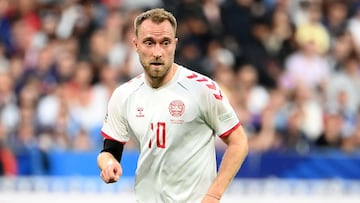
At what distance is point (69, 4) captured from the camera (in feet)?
50.0

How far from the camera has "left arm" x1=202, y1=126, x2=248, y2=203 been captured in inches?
252

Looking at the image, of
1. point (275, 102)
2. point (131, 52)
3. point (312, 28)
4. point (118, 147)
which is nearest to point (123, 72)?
point (131, 52)

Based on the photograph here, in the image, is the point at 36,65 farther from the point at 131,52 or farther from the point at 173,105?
the point at 173,105

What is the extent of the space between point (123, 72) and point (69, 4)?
2.13 metres

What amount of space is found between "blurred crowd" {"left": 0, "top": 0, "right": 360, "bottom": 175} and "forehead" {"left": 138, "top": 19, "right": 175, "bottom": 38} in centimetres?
557

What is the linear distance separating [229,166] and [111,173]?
72 cm

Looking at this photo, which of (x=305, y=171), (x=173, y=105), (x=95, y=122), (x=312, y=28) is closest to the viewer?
(x=173, y=105)

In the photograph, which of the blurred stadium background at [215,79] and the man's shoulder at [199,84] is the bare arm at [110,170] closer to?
the man's shoulder at [199,84]

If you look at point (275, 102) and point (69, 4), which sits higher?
point (69, 4)

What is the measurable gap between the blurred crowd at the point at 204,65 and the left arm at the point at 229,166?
5546 millimetres

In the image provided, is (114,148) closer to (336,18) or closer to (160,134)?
(160,134)

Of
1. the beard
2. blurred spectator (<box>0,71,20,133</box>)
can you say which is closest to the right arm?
the beard

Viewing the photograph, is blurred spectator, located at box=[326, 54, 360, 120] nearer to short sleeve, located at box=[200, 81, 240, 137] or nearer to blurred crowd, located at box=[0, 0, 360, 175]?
blurred crowd, located at box=[0, 0, 360, 175]

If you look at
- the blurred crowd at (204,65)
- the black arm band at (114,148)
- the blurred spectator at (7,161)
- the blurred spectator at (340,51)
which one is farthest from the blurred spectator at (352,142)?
the black arm band at (114,148)
